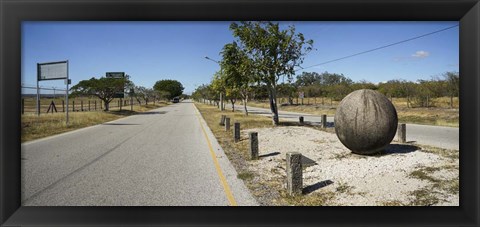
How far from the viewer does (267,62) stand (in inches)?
683

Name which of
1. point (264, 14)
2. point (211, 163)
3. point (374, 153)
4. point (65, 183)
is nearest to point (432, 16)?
point (264, 14)

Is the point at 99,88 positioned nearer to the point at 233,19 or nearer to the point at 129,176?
the point at 129,176

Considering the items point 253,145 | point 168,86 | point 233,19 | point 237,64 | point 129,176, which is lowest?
point 129,176

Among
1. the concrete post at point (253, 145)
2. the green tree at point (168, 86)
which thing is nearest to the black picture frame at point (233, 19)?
the concrete post at point (253, 145)

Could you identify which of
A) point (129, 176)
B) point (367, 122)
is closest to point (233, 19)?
point (129, 176)

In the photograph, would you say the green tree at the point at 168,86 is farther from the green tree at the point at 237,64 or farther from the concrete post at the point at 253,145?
the concrete post at the point at 253,145

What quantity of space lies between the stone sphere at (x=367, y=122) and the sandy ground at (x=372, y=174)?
370 mm

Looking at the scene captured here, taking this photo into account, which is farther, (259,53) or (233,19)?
(259,53)

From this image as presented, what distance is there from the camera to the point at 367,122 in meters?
7.89

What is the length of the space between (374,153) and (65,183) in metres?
7.49

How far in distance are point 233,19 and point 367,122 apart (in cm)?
519

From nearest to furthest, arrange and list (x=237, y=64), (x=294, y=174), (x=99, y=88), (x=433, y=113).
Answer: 1. (x=294, y=174)
2. (x=237, y=64)
3. (x=433, y=113)
4. (x=99, y=88)
